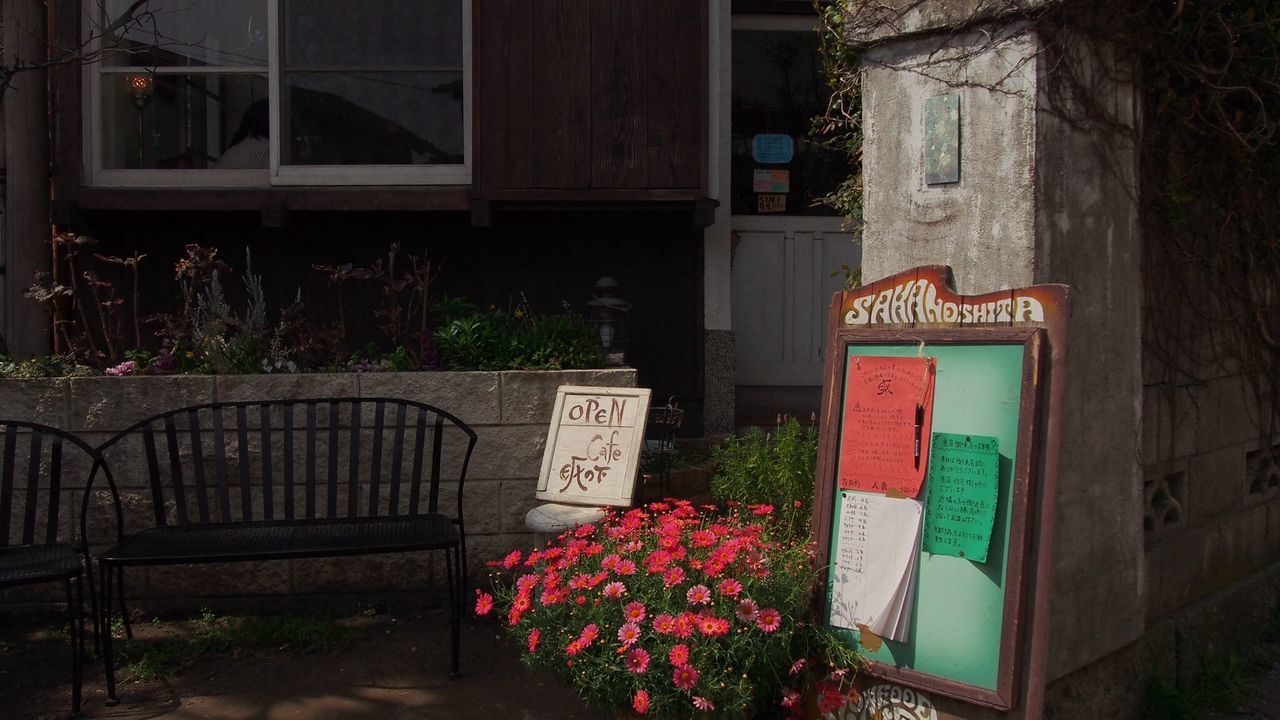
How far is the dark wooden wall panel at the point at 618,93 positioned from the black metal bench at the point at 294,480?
2.30 metres

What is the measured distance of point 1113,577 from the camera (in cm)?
318

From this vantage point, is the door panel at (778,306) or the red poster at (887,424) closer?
the red poster at (887,424)

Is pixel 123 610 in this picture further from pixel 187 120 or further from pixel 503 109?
pixel 187 120

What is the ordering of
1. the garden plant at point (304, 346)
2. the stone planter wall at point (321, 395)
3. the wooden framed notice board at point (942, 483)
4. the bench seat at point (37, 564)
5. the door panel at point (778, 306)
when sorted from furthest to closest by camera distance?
the door panel at point (778, 306) → the garden plant at point (304, 346) → the stone planter wall at point (321, 395) → the bench seat at point (37, 564) → the wooden framed notice board at point (942, 483)

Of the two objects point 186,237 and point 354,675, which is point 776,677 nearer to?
point 354,675

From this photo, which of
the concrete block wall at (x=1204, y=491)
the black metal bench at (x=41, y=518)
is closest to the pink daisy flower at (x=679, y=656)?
the concrete block wall at (x=1204, y=491)

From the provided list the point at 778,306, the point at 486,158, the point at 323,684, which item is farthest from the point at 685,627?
the point at 778,306

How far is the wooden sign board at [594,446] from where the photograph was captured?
3885 millimetres

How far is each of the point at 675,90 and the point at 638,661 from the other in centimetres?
439

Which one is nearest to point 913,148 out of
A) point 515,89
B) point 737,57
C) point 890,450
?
point 890,450

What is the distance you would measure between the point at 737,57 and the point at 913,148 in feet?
15.9

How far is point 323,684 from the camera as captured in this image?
12.6 feet

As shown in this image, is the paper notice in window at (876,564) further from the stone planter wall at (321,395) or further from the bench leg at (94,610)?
the bench leg at (94,610)

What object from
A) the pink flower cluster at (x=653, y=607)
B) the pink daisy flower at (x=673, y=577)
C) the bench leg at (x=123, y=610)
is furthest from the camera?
the bench leg at (x=123, y=610)
